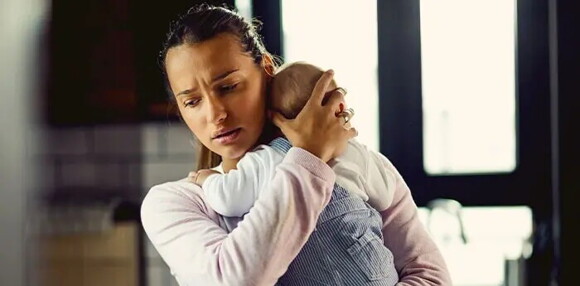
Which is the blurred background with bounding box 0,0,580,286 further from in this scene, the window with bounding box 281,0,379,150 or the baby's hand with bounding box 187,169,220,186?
the baby's hand with bounding box 187,169,220,186

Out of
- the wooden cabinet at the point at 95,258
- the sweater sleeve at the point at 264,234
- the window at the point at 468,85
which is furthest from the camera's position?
the window at the point at 468,85

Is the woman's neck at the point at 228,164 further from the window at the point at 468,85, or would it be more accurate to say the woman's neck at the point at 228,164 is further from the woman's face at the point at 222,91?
the window at the point at 468,85

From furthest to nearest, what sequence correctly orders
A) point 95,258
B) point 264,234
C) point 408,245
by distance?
point 95,258, point 408,245, point 264,234

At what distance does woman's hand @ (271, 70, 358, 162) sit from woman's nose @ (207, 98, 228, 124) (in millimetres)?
36

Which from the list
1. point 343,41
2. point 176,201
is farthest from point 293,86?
point 343,41

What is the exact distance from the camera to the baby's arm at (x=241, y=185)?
20.0 inches

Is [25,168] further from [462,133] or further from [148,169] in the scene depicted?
[462,133]

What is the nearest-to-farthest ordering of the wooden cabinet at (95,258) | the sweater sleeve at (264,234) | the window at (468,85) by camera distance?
the sweater sleeve at (264,234) < the wooden cabinet at (95,258) < the window at (468,85)

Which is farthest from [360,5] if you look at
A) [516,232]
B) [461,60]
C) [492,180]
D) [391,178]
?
[391,178]

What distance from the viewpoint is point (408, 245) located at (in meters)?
0.58

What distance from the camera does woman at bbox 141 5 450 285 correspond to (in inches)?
18.7

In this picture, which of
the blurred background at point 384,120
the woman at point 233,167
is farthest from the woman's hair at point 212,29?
the blurred background at point 384,120

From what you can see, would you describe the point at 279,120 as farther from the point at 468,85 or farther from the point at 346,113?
the point at 468,85

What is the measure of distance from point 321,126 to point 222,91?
0.07m
